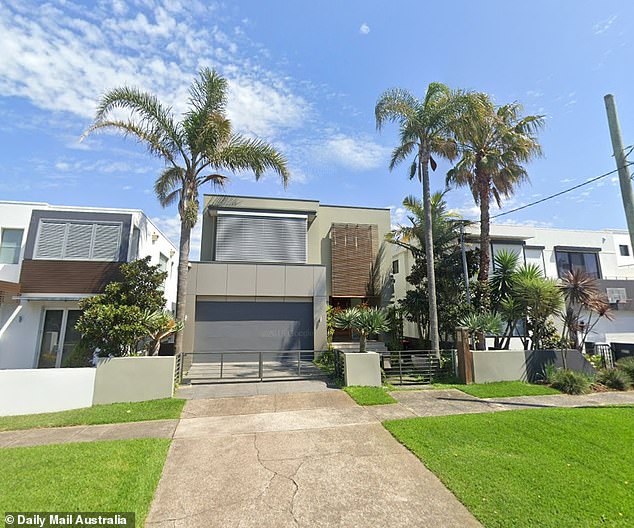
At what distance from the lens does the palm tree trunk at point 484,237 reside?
13.1 metres

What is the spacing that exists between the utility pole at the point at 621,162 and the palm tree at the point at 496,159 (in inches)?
224

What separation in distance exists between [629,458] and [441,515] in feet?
11.9

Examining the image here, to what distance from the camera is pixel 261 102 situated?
10305 millimetres

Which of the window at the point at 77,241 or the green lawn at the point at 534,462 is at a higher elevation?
the window at the point at 77,241

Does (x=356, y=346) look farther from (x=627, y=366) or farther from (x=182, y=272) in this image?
(x=627, y=366)

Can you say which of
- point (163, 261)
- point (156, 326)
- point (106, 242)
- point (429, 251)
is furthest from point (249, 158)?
point (163, 261)

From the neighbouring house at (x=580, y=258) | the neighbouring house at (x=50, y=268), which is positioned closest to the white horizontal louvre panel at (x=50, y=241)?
the neighbouring house at (x=50, y=268)

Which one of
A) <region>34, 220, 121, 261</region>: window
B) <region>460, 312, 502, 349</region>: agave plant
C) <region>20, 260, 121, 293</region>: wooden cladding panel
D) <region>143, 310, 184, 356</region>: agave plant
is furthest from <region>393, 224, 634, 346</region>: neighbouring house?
<region>20, 260, 121, 293</region>: wooden cladding panel

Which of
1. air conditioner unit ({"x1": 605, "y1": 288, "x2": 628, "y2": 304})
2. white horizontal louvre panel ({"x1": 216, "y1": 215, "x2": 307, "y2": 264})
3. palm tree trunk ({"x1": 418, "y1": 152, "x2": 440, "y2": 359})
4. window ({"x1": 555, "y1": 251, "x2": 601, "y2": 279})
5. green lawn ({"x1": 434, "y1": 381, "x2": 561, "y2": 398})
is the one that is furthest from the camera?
window ({"x1": 555, "y1": 251, "x2": 601, "y2": 279})

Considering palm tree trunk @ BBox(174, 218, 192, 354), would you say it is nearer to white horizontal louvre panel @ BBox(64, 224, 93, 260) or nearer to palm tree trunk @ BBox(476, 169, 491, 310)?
white horizontal louvre panel @ BBox(64, 224, 93, 260)

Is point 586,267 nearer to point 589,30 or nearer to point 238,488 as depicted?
point 589,30

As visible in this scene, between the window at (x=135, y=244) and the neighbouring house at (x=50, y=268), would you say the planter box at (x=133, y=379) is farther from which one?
the window at (x=135, y=244)

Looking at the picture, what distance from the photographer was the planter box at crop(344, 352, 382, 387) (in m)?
9.57

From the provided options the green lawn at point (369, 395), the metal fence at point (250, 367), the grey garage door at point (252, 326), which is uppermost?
A: the grey garage door at point (252, 326)
